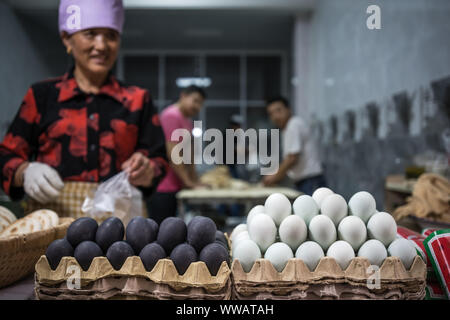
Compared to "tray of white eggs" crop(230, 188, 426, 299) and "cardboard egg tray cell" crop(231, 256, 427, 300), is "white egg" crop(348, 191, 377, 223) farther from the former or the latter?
"cardboard egg tray cell" crop(231, 256, 427, 300)

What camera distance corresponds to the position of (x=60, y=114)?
4.39 ft

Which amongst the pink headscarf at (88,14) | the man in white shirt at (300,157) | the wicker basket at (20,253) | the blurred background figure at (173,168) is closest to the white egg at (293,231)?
the wicker basket at (20,253)

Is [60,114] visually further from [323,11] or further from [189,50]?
[189,50]

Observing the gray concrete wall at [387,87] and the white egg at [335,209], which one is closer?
the white egg at [335,209]

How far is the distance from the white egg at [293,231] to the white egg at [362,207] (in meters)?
0.11

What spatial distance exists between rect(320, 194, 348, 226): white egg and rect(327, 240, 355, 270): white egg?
57mm

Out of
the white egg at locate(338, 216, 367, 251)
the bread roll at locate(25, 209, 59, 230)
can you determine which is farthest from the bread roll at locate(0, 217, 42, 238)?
the white egg at locate(338, 216, 367, 251)

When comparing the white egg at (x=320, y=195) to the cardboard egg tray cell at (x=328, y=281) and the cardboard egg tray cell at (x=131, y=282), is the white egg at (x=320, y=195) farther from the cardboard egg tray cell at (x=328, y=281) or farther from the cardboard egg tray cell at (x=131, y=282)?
the cardboard egg tray cell at (x=131, y=282)

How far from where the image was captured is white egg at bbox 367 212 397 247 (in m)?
0.78

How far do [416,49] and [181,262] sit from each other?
2460mm

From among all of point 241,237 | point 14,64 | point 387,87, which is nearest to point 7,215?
point 14,64

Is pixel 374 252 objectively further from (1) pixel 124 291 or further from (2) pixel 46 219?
(2) pixel 46 219

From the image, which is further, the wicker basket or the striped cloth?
the striped cloth

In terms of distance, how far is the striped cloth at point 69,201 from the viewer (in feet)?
4.29
